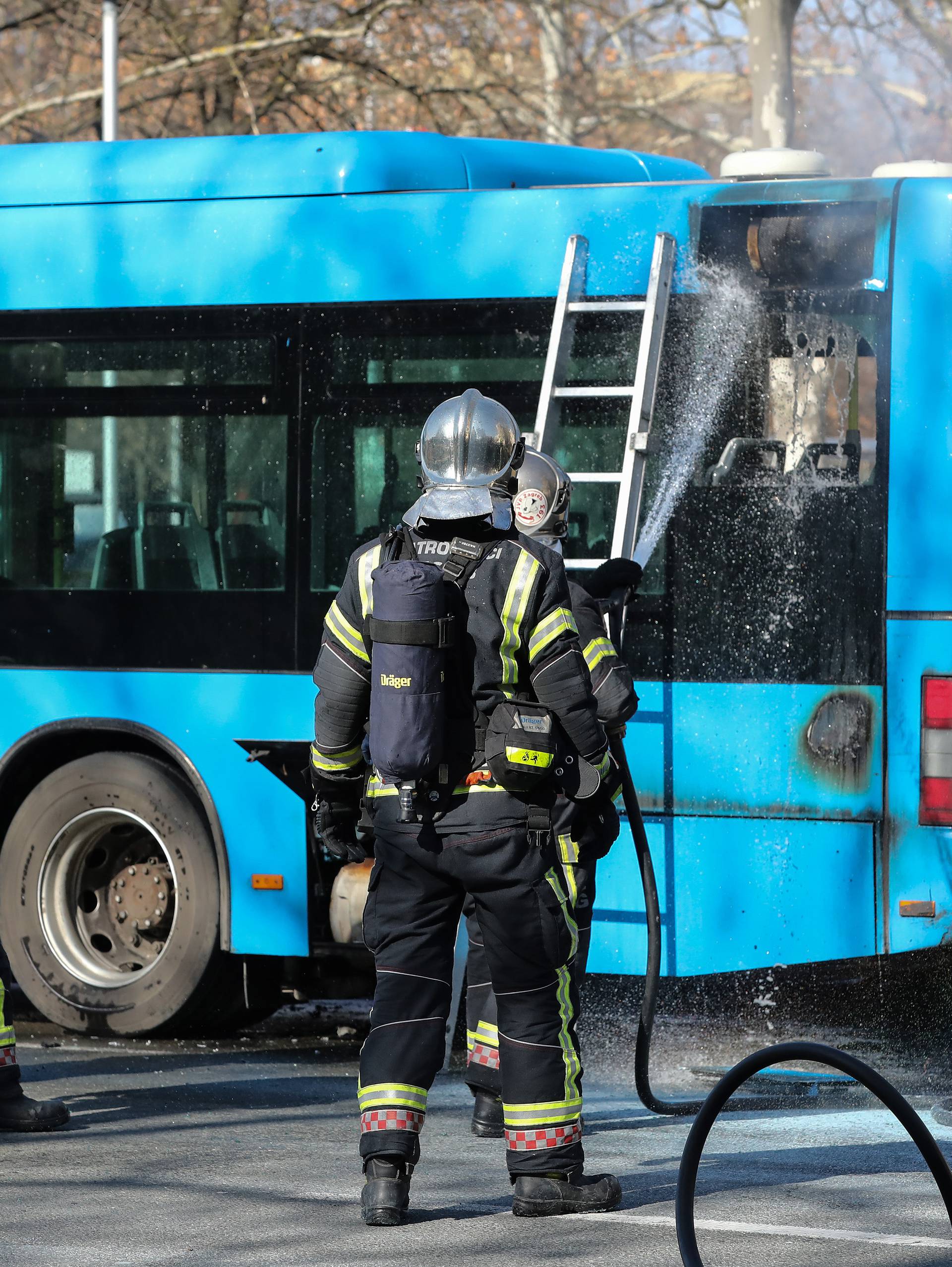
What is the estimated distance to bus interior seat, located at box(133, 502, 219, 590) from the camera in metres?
7.61

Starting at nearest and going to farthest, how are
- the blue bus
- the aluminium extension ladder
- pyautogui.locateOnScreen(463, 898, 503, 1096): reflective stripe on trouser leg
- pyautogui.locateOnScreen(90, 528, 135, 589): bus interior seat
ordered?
pyautogui.locateOnScreen(463, 898, 503, 1096): reflective stripe on trouser leg
the blue bus
the aluminium extension ladder
pyautogui.locateOnScreen(90, 528, 135, 589): bus interior seat

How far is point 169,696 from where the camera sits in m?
7.61

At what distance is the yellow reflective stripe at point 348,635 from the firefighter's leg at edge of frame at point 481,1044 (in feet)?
2.88

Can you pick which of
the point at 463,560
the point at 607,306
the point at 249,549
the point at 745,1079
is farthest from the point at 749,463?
the point at 745,1079

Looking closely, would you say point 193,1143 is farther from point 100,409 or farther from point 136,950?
point 100,409

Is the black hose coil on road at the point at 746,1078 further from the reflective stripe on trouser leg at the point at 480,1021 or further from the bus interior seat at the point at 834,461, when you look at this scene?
the bus interior seat at the point at 834,461

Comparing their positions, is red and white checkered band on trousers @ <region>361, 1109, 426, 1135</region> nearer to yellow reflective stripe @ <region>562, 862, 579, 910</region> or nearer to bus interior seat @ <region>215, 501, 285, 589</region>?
yellow reflective stripe @ <region>562, 862, 579, 910</region>

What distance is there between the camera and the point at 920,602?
6492mm

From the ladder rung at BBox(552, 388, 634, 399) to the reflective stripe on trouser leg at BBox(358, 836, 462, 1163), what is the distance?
7.73 ft

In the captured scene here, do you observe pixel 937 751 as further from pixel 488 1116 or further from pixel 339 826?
pixel 339 826

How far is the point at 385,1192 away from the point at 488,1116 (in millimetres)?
1111

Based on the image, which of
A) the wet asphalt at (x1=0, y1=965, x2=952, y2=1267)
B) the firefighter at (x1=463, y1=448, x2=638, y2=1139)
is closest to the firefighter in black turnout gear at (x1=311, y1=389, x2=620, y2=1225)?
the wet asphalt at (x1=0, y1=965, x2=952, y2=1267)

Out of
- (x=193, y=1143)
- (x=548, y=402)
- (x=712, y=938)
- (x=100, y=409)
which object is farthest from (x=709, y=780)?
(x=100, y=409)

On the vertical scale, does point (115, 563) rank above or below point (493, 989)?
above
